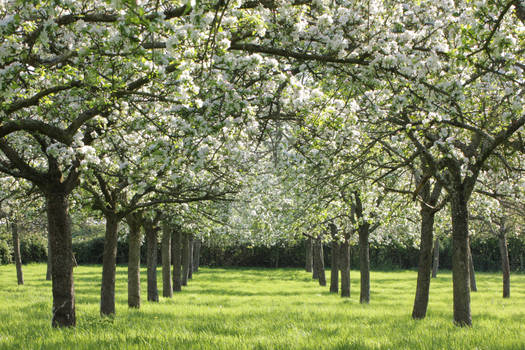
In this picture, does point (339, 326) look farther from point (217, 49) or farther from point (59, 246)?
point (217, 49)

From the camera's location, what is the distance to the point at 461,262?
9.79 metres

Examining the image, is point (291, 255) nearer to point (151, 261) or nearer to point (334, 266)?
point (334, 266)

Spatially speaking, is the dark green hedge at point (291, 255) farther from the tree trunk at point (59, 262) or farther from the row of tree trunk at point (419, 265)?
the tree trunk at point (59, 262)

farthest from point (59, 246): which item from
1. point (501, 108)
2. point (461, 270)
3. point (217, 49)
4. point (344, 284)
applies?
point (344, 284)

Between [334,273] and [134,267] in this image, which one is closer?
[134,267]

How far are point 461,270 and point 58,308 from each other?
905cm

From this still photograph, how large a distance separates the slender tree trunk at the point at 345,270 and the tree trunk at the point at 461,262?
1072 cm

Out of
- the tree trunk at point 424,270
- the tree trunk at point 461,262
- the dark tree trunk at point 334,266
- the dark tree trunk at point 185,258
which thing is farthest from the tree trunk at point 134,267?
the dark tree trunk at point 334,266

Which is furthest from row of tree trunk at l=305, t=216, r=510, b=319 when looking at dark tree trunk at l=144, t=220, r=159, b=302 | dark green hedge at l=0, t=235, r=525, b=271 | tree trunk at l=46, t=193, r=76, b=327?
dark green hedge at l=0, t=235, r=525, b=271

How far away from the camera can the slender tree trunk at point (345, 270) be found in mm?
20406

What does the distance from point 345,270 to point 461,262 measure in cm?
1128

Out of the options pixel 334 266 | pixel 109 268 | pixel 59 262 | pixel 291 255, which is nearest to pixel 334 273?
pixel 334 266

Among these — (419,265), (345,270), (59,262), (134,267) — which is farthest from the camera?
(345,270)

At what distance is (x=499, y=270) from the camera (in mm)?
49031
